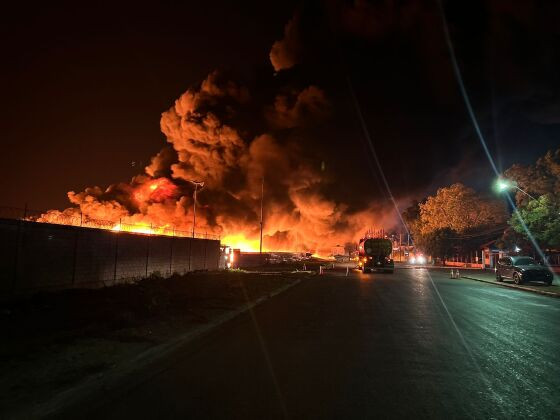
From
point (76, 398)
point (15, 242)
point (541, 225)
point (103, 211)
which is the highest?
point (103, 211)

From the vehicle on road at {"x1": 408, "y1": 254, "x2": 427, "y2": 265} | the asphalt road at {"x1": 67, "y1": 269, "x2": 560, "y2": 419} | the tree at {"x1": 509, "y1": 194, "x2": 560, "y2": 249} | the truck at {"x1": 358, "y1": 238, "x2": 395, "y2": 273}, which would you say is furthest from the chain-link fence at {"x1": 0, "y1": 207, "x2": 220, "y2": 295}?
the vehicle on road at {"x1": 408, "y1": 254, "x2": 427, "y2": 265}

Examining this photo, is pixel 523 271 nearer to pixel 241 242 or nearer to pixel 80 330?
pixel 80 330

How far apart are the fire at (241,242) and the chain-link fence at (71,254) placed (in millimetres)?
48983

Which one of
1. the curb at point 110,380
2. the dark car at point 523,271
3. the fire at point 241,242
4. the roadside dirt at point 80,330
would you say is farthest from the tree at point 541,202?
the fire at point 241,242

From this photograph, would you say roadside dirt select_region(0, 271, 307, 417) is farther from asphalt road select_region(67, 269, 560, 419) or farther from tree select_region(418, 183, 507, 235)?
tree select_region(418, 183, 507, 235)

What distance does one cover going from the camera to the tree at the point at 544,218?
3247 centimetres

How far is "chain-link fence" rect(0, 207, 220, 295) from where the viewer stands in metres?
13.0

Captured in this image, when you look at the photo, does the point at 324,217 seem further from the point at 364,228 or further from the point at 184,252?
the point at 184,252

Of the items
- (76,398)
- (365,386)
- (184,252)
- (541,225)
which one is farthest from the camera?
(541,225)

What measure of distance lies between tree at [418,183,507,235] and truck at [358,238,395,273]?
26494mm

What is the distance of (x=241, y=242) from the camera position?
79750 millimetres

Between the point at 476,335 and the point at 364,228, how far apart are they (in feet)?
271

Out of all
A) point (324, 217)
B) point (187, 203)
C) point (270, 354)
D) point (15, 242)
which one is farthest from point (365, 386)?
point (324, 217)

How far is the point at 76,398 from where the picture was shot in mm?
5566
